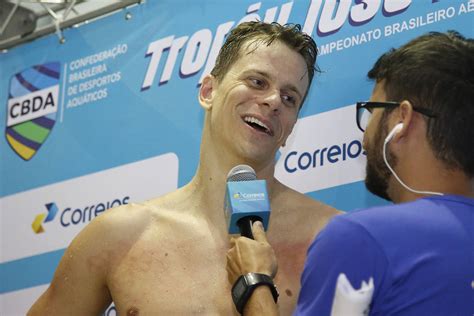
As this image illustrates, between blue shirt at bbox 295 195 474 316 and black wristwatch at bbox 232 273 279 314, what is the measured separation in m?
0.30

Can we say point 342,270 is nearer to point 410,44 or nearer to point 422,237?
point 422,237

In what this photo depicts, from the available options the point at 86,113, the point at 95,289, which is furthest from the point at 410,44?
the point at 86,113

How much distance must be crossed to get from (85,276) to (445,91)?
1.35 m

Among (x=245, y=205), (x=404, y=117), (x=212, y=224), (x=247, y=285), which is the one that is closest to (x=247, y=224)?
(x=245, y=205)

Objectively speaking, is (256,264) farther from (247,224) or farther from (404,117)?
(404,117)

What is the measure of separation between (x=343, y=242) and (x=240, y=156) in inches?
45.1

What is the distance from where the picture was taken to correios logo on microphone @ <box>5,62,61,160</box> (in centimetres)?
436

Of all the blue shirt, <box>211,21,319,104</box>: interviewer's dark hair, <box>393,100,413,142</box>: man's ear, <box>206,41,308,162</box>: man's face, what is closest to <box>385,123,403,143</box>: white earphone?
<box>393,100,413,142</box>: man's ear

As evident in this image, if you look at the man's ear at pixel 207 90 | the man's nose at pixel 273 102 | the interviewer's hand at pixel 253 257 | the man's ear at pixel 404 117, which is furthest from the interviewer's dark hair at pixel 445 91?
→ the man's ear at pixel 207 90

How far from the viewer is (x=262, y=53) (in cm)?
295

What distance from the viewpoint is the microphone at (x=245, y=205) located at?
225cm

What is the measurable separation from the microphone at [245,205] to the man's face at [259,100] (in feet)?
1.61

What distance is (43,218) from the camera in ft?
14.0

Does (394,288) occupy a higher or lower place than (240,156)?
lower
